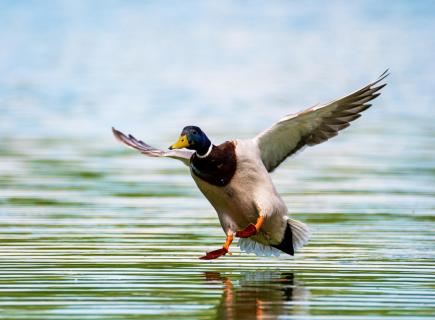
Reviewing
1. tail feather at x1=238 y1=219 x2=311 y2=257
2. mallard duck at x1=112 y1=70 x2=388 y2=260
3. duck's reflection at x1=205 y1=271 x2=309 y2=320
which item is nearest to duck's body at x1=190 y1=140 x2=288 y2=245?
mallard duck at x1=112 y1=70 x2=388 y2=260

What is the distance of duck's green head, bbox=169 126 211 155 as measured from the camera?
14008 millimetres

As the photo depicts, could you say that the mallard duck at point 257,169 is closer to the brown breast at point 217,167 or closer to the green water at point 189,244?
the brown breast at point 217,167

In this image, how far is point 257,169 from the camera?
47.3 feet

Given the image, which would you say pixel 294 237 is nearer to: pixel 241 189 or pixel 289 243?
pixel 289 243

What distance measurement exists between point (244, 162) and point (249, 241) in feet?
3.40

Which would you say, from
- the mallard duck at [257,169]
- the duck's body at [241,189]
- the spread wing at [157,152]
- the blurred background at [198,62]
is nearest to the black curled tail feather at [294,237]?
the mallard duck at [257,169]

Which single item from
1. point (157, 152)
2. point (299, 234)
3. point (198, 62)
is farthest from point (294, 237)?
point (198, 62)

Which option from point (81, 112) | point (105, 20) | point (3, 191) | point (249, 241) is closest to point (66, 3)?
point (105, 20)

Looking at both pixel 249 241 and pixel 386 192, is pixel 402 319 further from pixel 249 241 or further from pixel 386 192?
pixel 386 192

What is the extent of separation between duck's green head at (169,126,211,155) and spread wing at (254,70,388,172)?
0.85 m

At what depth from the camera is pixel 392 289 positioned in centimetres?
1252

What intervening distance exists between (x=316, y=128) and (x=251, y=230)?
1675 mm

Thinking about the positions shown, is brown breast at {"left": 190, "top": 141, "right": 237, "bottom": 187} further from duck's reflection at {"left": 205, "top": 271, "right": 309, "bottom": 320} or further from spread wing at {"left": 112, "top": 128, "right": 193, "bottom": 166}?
duck's reflection at {"left": 205, "top": 271, "right": 309, "bottom": 320}

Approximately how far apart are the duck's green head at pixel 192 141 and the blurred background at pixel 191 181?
1123 millimetres
